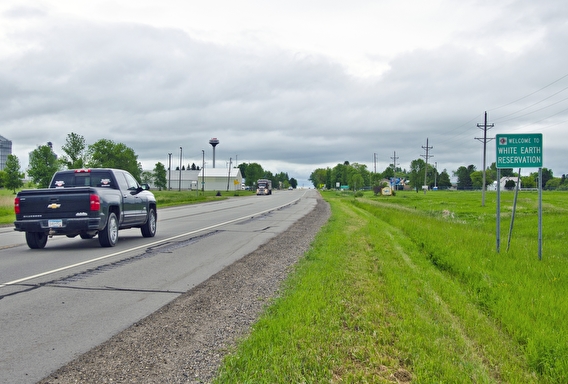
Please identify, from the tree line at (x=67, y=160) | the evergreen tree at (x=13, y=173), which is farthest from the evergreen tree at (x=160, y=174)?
the evergreen tree at (x=13, y=173)

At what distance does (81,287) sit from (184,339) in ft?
11.3

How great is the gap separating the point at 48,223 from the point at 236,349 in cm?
905

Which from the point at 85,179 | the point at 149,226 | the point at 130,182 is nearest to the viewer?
the point at 85,179

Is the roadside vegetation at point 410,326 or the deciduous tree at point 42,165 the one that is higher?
the deciduous tree at point 42,165

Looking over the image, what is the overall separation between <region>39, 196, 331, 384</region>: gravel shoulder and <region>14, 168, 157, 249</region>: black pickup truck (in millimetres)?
5100

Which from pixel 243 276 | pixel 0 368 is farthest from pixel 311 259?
pixel 0 368

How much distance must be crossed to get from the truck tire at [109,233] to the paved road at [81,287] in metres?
0.28

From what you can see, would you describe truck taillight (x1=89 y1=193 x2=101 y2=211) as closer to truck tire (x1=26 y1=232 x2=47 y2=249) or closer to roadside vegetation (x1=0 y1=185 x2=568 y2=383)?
truck tire (x1=26 y1=232 x2=47 y2=249)

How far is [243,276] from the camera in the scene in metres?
9.27

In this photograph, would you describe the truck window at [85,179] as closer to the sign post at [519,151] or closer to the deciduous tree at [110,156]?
the sign post at [519,151]

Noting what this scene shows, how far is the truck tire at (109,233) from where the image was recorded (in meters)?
13.0

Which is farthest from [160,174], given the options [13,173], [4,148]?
[4,148]

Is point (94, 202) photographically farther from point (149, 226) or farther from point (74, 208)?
point (149, 226)

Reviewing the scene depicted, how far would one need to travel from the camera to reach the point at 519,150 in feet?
37.3
